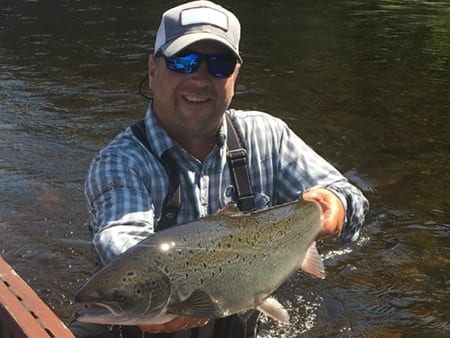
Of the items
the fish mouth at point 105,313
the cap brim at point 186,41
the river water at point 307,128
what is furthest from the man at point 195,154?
the river water at point 307,128

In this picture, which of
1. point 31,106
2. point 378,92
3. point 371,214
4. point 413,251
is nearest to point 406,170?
point 371,214

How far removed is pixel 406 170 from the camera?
8438mm

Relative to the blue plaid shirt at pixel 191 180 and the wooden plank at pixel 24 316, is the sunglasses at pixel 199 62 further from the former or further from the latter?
the wooden plank at pixel 24 316

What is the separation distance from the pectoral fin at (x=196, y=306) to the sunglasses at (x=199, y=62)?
1294mm

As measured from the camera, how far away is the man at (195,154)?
331cm

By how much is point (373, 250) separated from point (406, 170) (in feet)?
7.40

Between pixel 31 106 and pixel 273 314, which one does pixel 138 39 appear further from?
pixel 273 314

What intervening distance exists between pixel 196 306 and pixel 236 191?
1.19m

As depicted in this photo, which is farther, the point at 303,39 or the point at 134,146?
the point at 303,39

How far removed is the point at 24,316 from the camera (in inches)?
120

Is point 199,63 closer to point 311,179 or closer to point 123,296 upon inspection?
point 311,179

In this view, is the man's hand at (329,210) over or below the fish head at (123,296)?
below

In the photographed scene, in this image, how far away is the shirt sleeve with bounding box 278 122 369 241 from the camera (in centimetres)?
366

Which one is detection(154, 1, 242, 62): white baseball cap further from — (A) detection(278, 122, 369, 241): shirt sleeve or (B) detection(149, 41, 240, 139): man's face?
(A) detection(278, 122, 369, 241): shirt sleeve
